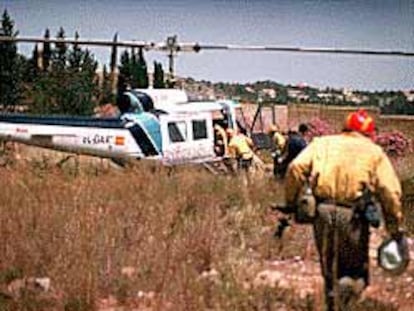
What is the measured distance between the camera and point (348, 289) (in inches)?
230

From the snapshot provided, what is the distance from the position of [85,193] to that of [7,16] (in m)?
32.0

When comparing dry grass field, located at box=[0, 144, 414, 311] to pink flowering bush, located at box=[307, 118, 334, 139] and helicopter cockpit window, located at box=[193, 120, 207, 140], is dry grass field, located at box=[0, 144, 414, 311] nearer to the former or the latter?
pink flowering bush, located at box=[307, 118, 334, 139]

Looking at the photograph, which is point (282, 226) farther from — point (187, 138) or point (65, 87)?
point (65, 87)

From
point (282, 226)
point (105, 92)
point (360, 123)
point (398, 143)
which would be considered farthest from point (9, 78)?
point (360, 123)

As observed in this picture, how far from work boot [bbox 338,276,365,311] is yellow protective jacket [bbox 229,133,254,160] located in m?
13.1

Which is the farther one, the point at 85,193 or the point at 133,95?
the point at 133,95

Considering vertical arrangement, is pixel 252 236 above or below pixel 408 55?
below

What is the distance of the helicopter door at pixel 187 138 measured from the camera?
1948 cm

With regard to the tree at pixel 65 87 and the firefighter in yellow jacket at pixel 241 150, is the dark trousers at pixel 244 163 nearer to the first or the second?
the firefighter in yellow jacket at pixel 241 150

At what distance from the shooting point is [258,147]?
2184 centimetres

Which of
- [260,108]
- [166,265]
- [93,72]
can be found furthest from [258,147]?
[93,72]

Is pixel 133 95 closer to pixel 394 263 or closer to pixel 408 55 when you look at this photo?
pixel 408 55

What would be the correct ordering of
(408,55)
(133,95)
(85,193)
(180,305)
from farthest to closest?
(133,95), (85,193), (408,55), (180,305)

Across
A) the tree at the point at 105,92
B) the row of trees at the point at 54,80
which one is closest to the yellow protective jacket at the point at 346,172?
the row of trees at the point at 54,80
